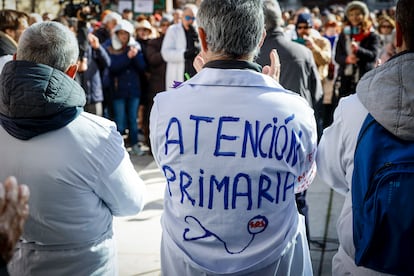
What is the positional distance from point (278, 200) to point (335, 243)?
271cm

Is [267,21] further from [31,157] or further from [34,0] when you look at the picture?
[34,0]

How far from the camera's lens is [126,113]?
27.0 ft

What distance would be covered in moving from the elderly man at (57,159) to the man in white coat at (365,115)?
0.87m

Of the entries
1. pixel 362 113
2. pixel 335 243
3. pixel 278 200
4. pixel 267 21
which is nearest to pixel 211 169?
pixel 278 200

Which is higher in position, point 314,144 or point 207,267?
point 314,144

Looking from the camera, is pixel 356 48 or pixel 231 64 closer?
pixel 231 64

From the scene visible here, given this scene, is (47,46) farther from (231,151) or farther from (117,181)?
(231,151)

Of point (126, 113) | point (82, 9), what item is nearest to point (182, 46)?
point (126, 113)

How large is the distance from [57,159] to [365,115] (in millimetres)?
1195

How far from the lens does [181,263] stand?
2.27 meters

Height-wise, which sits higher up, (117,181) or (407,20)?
(407,20)

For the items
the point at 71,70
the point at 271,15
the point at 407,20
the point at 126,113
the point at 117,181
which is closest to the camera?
the point at 407,20

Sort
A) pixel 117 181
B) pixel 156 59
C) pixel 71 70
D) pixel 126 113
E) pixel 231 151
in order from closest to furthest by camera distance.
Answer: pixel 231 151 < pixel 117 181 < pixel 71 70 < pixel 156 59 < pixel 126 113

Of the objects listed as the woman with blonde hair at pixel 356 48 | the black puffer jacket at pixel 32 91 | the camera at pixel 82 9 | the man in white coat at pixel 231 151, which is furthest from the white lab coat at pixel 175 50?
the man in white coat at pixel 231 151
